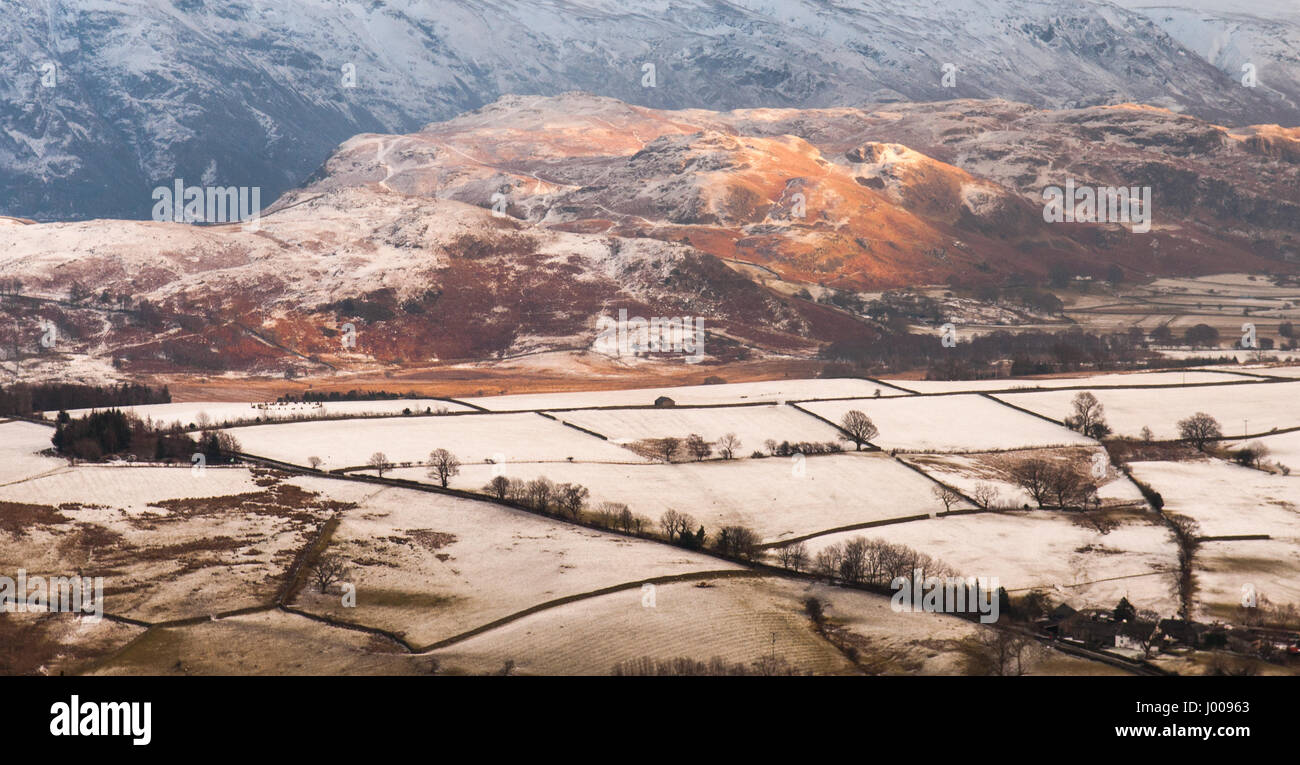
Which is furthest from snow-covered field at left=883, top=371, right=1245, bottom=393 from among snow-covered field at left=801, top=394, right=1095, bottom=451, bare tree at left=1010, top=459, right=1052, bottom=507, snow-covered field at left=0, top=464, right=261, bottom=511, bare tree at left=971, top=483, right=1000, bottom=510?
snow-covered field at left=0, top=464, right=261, bottom=511

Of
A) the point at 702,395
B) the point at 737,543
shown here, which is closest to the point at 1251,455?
the point at 737,543

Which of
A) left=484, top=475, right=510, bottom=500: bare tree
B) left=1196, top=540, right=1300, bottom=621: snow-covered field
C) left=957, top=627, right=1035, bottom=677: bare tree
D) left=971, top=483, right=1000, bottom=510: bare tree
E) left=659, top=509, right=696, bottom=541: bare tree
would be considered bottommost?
left=957, top=627, right=1035, bottom=677: bare tree

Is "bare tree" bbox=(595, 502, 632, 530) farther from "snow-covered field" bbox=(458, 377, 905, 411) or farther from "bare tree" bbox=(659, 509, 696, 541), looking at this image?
"snow-covered field" bbox=(458, 377, 905, 411)

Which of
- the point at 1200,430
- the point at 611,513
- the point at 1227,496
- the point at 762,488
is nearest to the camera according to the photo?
the point at 611,513

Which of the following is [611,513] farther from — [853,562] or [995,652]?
[995,652]
